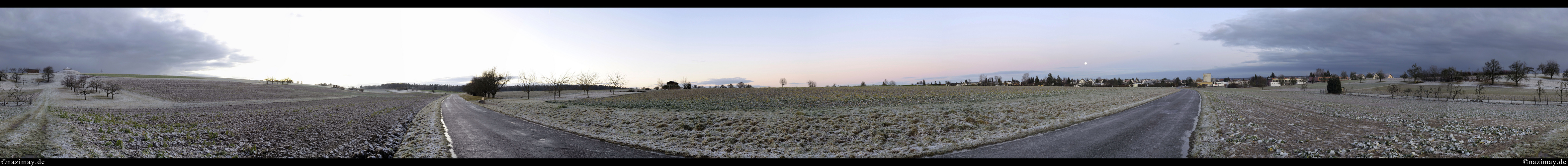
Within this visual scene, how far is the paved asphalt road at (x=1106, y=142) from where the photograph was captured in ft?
22.8

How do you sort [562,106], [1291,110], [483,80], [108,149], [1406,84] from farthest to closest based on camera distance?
[483,80], [1406,84], [562,106], [1291,110], [108,149]

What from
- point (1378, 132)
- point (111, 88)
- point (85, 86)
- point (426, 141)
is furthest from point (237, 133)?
point (1378, 132)

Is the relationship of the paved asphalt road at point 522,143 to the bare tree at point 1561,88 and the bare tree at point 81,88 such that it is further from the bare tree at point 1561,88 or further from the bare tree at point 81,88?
the bare tree at point 1561,88

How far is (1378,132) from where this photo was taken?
8047 mm

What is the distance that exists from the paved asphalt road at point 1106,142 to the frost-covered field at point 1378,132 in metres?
0.43

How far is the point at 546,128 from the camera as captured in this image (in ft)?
37.8

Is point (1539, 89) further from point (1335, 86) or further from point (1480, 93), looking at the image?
point (1335, 86)

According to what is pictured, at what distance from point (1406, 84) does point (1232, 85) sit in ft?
112

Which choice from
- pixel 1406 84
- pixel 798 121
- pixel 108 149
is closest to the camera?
pixel 108 149

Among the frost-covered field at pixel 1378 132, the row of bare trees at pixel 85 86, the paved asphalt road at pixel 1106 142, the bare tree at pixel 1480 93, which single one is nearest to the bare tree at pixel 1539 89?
the bare tree at pixel 1480 93

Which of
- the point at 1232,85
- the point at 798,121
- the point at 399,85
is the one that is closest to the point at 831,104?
the point at 798,121

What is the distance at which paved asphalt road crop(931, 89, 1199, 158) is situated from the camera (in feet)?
22.8

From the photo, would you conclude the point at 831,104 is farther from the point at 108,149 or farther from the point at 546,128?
the point at 108,149

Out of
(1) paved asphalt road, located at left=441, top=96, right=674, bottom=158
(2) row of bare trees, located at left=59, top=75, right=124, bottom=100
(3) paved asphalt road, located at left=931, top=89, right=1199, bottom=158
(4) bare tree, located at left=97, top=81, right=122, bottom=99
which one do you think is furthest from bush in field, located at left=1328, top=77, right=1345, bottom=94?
(4) bare tree, located at left=97, top=81, right=122, bottom=99
